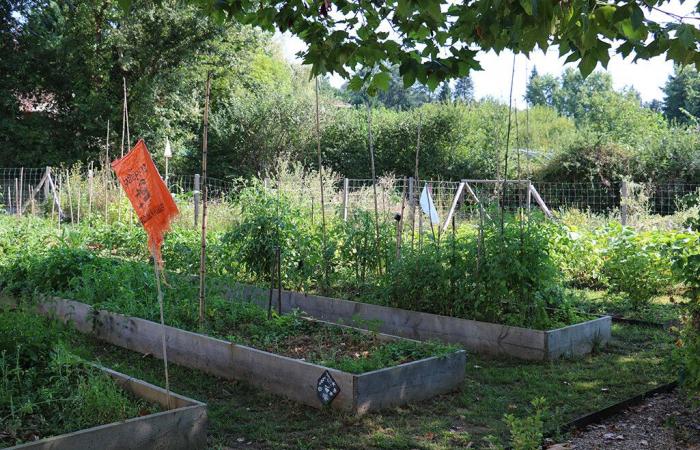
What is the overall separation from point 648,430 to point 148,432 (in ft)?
11.0

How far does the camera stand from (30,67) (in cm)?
2859

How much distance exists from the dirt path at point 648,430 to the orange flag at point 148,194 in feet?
9.70

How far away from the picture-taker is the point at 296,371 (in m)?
5.46

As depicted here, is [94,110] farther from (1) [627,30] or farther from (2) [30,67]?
(1) [627,30]

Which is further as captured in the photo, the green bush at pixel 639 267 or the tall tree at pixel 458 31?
the green bush at pixel 639 267

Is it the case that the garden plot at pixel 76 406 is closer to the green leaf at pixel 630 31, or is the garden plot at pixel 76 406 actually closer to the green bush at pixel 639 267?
the green leaf at pixel 630 31

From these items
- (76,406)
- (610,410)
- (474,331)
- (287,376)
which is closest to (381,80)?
(287,376)

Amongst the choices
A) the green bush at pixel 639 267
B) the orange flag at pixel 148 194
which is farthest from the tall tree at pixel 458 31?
the green bush at pixel 639 267

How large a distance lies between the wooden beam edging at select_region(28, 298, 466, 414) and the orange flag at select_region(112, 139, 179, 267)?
1.38 m

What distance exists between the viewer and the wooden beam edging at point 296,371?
17.0ft

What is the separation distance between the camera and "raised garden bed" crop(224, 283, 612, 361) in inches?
265

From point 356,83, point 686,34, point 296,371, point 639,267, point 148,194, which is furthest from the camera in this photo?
point 639,267

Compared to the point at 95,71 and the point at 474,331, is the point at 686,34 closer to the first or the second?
the point at 474,331

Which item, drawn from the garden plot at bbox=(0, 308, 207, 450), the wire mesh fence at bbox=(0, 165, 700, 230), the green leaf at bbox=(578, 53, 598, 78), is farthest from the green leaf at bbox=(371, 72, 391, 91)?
the wire mesh fence at bbox=(0, 165, 700, 230)
